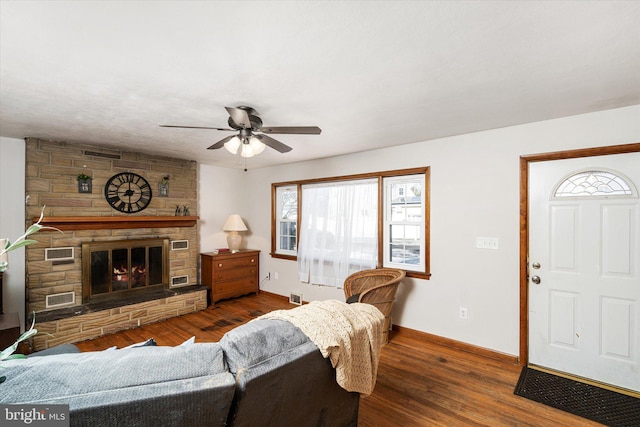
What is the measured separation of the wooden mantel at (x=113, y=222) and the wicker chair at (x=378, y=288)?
2687 mm

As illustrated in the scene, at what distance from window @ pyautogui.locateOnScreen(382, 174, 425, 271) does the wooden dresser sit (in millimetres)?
2464

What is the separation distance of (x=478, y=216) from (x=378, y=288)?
131 centimetres

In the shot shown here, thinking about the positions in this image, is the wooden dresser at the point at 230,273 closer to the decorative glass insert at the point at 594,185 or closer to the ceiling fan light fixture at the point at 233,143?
the ceiling fan light fixture at the point at 233,143

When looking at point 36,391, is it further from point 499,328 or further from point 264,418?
point 499,328

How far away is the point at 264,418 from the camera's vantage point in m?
1.24

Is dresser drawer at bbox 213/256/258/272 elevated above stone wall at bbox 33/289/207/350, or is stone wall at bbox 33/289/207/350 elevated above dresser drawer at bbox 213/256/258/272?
dresser drawer at bbox 213/256/258/272

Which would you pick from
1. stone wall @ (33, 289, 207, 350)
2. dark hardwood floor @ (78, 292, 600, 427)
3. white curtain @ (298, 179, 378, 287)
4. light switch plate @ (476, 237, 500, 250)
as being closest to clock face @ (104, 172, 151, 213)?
stone wall @ (33, 289, 207, 350)

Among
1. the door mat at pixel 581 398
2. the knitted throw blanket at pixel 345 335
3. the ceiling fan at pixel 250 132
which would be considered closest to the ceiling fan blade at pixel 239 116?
the ceiling fan at pixel 250 132

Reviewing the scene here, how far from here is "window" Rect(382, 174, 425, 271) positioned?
3.66 metres

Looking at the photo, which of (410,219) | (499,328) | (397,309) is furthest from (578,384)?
(410,219)

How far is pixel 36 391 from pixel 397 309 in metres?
3.47

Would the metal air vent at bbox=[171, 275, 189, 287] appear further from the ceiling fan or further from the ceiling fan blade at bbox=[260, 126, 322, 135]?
the ceiling fan blade at bbox=[260, 126, 322, 135]

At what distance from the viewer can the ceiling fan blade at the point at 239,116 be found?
7.01 feet

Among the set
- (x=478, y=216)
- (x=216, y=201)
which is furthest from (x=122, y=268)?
(x=478, y=216)
